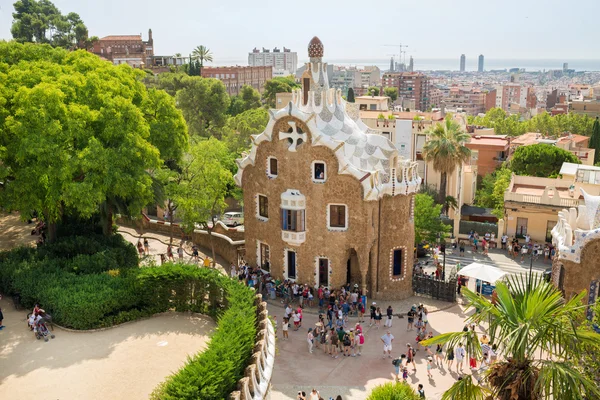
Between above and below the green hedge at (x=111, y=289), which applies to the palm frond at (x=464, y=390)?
above

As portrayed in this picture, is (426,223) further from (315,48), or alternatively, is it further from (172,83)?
(172,83)

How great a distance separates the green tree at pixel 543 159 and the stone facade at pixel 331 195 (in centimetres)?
2830

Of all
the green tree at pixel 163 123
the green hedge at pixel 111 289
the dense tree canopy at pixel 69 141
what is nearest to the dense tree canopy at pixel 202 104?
the green tree at pixel 163 123

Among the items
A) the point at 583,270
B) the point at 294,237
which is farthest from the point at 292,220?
the point at 583,270

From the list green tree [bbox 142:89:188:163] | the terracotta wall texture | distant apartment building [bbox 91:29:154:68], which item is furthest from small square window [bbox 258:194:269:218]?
distant apartment building [bbox 91:29:154:68]

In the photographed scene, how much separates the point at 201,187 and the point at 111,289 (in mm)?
11679

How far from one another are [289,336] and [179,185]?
12.3m

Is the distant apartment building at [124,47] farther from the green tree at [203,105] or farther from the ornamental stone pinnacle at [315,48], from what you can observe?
the ornamental stone pinnacle at [315,48]

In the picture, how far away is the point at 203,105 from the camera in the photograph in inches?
2625

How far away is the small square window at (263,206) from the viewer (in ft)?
106

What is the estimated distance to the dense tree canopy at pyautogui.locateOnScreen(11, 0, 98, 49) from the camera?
79125 mm

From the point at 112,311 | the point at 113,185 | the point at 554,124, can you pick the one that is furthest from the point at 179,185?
the point at 554,124

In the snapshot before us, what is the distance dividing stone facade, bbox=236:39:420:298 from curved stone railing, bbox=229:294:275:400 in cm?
864

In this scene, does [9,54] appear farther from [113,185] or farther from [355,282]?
[355,282]
